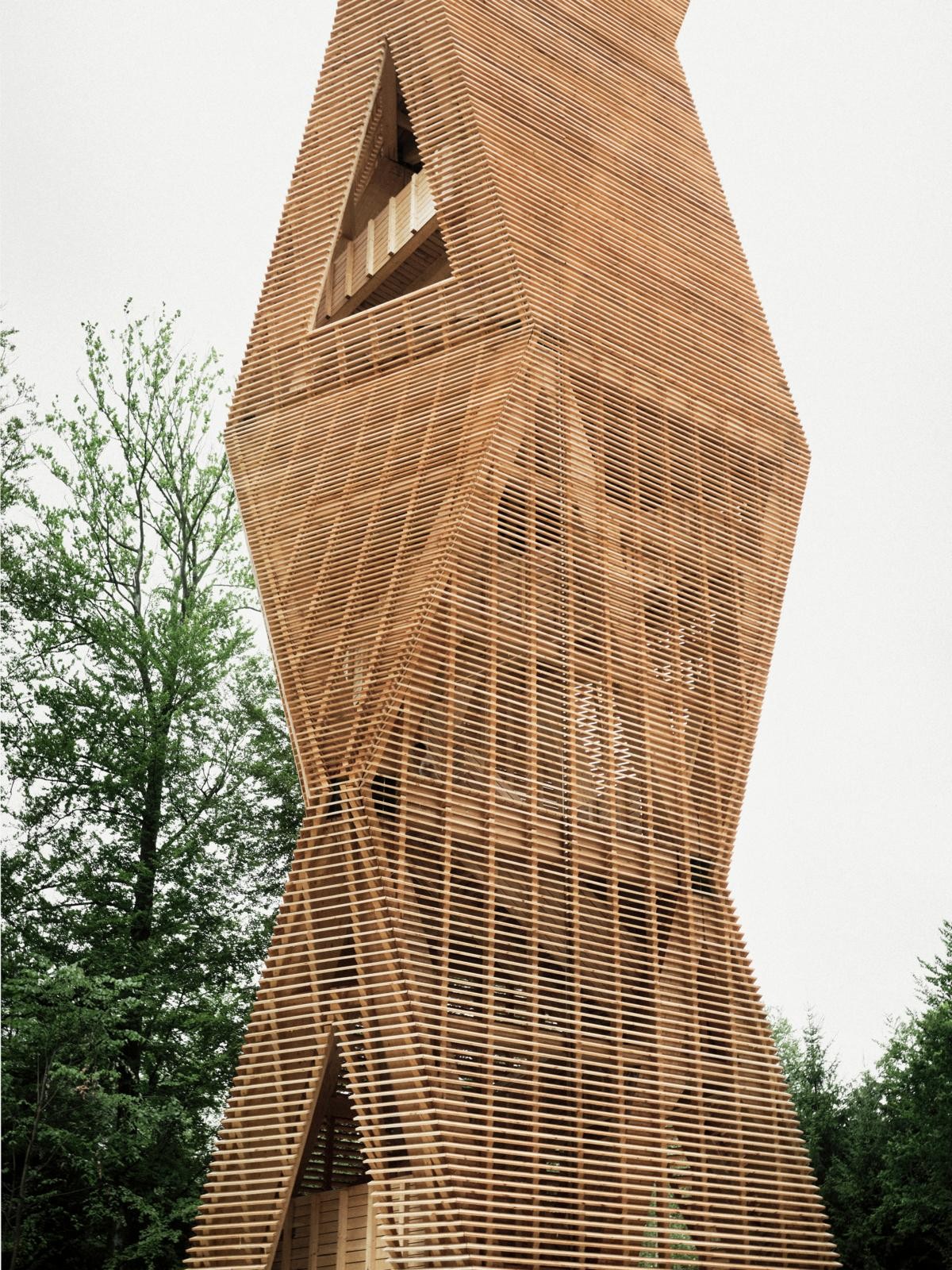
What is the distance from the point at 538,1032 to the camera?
8805 millimetres

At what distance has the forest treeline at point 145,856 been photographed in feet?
40.2

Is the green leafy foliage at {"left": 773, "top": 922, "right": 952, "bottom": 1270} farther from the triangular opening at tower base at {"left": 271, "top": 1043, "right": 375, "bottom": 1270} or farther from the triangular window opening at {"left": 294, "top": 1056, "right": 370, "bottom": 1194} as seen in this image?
the triangular opening at tower base at {"left": 271, "top": 1043, "right": 375, "bottom": 1270}

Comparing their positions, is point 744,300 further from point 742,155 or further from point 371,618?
point 742,155

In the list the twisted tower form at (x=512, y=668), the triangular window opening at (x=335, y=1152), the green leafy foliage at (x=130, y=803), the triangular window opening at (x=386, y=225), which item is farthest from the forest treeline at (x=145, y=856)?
the triangular window opening at (x=386, y=225)

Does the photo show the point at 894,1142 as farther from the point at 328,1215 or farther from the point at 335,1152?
the point at 328,1215

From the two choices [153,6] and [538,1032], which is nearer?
[538,1032]

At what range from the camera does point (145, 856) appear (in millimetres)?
15320

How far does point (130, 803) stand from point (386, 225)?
689cm

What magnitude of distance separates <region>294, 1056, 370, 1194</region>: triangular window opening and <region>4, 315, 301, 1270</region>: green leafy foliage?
5.23ft

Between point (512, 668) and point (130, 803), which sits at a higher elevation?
point (130, 803)

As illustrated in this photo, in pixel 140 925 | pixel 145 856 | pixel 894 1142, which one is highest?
pixel 145 856

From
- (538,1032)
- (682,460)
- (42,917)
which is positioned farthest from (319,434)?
(42,917)

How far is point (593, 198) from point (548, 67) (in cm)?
141

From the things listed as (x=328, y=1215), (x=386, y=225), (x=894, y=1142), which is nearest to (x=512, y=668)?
(x=328, y=1215)
